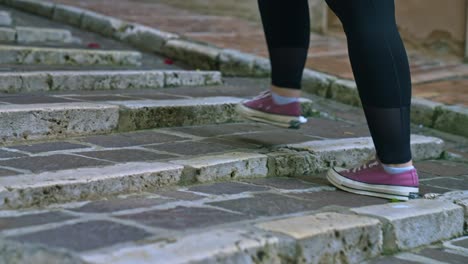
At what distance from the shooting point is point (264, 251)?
2201mm

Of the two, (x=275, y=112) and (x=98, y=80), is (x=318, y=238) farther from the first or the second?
(x=98, y=80)

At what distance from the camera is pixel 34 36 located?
5.47 meters

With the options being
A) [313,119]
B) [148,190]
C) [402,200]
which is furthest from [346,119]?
[148,190]

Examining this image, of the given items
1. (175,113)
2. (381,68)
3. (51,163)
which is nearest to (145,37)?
(175,113)

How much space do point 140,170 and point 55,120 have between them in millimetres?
710

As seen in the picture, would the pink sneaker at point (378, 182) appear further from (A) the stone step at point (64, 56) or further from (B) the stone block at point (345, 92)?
(A) the stone step at point (64, 56)

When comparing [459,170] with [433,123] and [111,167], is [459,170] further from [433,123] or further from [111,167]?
[111,167]

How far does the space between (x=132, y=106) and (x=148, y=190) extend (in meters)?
0.92

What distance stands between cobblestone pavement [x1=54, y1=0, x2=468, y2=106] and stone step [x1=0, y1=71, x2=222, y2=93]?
1.03 meters

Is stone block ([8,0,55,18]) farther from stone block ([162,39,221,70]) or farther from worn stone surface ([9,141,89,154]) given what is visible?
worn stone surface ([9,141,89,154])

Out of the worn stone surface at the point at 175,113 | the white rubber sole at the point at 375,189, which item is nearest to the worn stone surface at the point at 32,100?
the worn stone surface at the point at 175,113

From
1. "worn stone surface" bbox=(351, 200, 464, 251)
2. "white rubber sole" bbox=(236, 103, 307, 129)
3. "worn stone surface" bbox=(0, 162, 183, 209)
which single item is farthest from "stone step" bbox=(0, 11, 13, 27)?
"worn stone surface" bbox=(351, 200, 464, 251)

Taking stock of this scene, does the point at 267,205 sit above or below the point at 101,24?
below

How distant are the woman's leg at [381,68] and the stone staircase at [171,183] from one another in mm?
240
